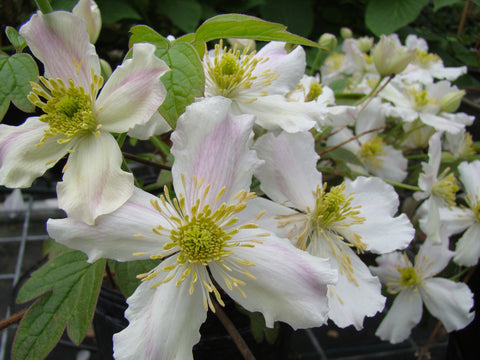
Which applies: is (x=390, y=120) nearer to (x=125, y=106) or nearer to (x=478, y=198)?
(x=478, y=198)

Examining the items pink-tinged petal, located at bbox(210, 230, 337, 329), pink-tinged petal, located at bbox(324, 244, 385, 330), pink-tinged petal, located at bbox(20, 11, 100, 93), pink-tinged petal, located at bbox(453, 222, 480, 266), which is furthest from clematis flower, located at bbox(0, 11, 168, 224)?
pink-tinged petal, located at bbox(453, 222, 480, 266)

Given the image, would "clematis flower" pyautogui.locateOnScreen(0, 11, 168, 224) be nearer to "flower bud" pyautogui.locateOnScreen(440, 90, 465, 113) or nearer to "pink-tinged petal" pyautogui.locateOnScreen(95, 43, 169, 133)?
"pink-tinged petal" pyautogui.locateOnScreen(95, 43, 169, 133)

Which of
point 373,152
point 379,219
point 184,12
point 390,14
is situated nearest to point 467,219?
point 373,152

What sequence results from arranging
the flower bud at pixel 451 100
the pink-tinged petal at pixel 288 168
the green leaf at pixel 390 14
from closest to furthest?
1. the pink-tinged petal at pixel 288 168
2. the flower bud at pixel 451 100
3. the green leaf at pixel 390 14

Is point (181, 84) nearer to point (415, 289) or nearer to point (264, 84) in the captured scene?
point (264, 84)

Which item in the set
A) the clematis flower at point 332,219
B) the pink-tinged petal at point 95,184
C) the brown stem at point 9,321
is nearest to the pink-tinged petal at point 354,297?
the clematis flower at point 332,219

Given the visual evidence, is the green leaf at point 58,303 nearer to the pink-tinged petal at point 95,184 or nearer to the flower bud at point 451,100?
the pink-tinged petal at point 95,184
